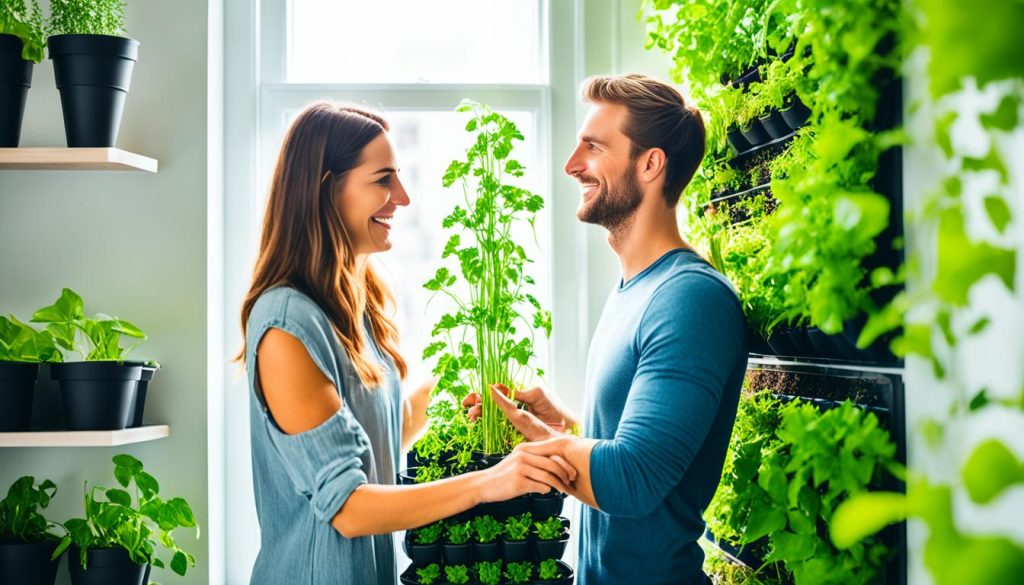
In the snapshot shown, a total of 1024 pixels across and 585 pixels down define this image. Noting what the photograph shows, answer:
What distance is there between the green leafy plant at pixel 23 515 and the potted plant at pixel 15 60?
2.57 feet

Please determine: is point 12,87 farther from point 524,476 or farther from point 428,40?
point 524,476

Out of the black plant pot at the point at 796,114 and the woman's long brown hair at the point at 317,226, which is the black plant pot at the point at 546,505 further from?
the black plant pot at the point at 796,114

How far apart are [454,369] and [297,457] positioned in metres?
0.36

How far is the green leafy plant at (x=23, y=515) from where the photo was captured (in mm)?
1990

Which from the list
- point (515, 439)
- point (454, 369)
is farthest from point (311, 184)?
point (515, 439)

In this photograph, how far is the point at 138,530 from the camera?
199 cm

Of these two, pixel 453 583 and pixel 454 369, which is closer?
pixel 453 583

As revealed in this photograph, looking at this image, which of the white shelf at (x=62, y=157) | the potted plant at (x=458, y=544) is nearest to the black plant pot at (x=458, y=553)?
the potted plant at (x=458, y=544)

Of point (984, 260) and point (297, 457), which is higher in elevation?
point (984, 260)

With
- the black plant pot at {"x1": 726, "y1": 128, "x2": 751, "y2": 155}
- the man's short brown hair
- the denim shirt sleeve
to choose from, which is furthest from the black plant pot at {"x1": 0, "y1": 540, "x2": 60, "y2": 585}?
the black plant pot at {"x1": 726, "y1": 128, "x2": 751, "y2": 155}

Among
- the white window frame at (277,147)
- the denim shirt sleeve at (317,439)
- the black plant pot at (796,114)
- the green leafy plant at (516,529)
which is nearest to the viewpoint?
the black plant pot at (796,114)

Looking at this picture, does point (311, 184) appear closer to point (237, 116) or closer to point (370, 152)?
point (370, 152)

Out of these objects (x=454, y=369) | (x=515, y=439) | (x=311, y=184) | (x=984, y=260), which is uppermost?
(x=311, y=184)

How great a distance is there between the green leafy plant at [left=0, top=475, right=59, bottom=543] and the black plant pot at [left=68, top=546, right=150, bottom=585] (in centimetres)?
10
